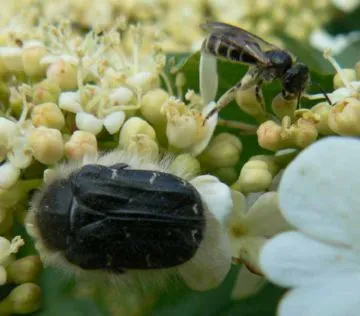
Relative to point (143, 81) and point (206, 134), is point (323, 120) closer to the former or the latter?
point (206, 134)

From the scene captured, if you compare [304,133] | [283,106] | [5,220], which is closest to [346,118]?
[304,133]

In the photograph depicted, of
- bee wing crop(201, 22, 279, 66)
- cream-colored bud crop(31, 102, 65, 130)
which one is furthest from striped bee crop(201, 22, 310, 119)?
cream-colored bud crop(31, 102, 65, 130)

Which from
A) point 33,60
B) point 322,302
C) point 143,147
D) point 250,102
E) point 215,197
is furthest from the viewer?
point 33,60

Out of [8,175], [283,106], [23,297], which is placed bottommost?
[23,297]

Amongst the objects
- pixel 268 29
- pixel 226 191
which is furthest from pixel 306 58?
pixel 226 191

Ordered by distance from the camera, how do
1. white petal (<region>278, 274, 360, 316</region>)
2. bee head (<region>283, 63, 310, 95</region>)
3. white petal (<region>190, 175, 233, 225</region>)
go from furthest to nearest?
bee head (<region>283, 63, 310, 95</region>), white petal (<region>190, 175, 233, 225</region>), white petal (<region>278, 274, 360, 316</region>)

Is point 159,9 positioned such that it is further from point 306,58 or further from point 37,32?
point 37,32

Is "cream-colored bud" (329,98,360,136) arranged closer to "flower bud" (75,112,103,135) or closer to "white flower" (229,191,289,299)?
"white flower" (229,191,289,299)
